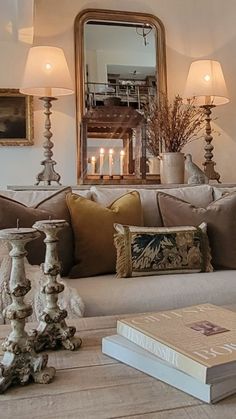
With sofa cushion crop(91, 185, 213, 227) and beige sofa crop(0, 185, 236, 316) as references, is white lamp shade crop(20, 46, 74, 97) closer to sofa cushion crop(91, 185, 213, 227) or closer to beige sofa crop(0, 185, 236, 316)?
sofa cushion crop(91, 185, 213, 227)

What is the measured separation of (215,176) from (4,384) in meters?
2.79

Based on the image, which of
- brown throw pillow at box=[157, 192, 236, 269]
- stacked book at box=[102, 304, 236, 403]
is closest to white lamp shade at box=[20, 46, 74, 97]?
brown throw pillow at box=[157, 192, 236, 269]

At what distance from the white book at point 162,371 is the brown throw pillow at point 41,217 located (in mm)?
940

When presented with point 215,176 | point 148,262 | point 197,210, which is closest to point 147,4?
point 215,176

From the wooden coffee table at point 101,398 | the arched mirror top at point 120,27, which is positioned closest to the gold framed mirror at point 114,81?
the arched mirror top at point 120,27

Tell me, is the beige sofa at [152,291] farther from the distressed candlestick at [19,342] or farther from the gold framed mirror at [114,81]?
the gold framed mirror at [114,81]

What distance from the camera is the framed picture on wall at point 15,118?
3234 mm

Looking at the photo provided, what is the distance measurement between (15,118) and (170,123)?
1.16m

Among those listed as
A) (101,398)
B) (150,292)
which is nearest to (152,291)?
(150,292)

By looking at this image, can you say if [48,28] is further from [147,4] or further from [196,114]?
[196,114]

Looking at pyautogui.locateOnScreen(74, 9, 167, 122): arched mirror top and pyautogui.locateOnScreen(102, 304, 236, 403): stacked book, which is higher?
pyautogui.locateOnScreen(74, 9, 167, 122): arched mirror top

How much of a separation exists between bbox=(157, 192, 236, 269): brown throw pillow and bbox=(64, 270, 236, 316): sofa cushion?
194 millimetres

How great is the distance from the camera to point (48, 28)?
3348mm

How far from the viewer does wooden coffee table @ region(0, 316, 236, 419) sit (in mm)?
771
